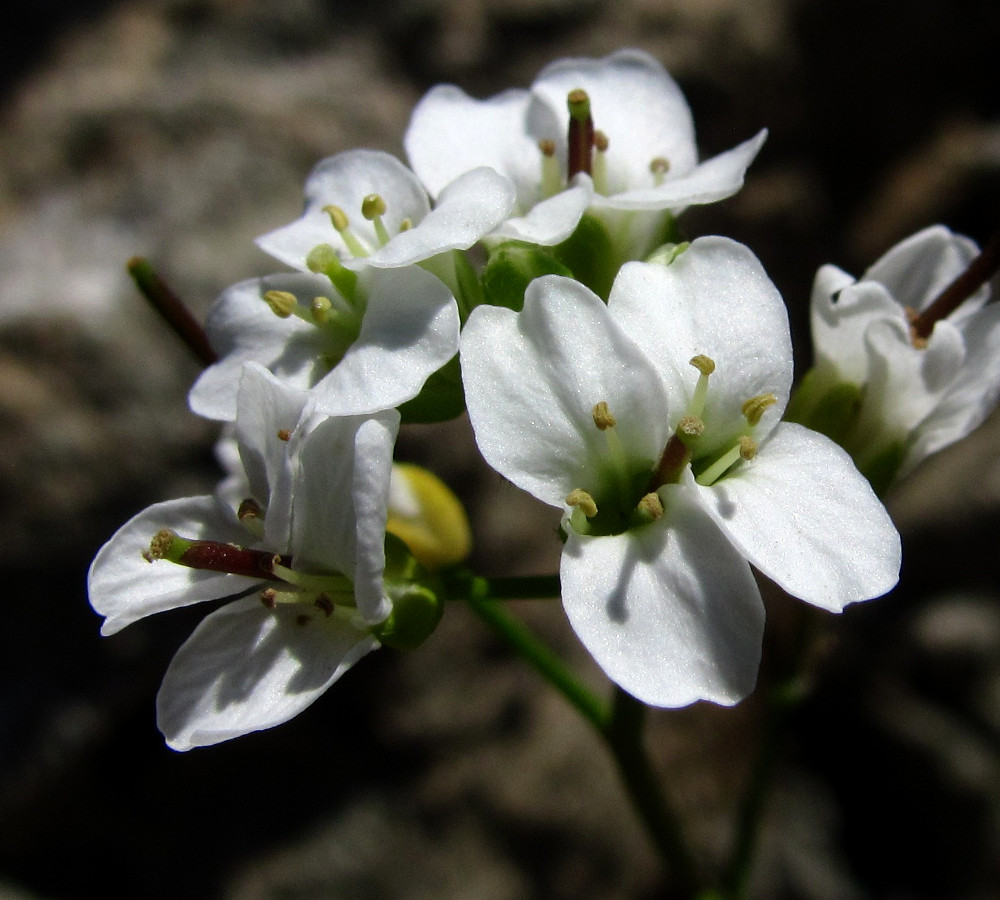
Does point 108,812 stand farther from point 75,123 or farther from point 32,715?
point 75,123

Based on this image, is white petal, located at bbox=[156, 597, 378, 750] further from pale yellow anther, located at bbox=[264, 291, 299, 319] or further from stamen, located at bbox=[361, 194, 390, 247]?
stamen, located at bbox=[361, 194, 390, 247]

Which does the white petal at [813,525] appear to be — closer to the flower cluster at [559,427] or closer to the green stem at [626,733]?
the flower cluster at [559,427]

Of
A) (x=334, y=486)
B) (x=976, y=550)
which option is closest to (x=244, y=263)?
(x=334, y=486)

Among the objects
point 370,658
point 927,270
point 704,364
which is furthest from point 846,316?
point 370,658

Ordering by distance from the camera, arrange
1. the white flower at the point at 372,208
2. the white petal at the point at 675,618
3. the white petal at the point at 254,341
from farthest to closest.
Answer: the white petal at the point at 254,341 → the white flower at the point at 372,208 → the white petal at the point at 675,618

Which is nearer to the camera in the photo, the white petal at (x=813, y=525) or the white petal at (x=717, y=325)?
the white petal at (x=813, y=525)

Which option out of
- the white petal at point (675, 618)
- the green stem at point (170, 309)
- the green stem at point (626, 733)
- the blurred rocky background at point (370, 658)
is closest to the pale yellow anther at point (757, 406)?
the white petal at point (675, 618)
